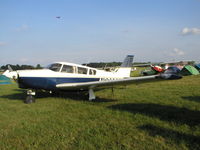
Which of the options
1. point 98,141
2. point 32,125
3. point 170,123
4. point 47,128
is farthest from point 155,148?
point 32,125

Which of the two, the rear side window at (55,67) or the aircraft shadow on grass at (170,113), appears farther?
the rear side window at (55,67)

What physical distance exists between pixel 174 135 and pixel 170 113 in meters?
1.67

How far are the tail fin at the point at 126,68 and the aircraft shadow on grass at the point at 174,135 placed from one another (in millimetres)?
7809

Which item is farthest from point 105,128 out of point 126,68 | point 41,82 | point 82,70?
point 126,68

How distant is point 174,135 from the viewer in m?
3.53

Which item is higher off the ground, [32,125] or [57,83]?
[57,83]

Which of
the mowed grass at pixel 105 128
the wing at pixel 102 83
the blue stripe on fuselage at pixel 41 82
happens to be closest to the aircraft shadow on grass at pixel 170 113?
the mowed grass at pixel 105 128

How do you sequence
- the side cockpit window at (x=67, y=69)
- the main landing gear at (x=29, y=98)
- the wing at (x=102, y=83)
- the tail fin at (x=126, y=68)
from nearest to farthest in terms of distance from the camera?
the wing at (x=102, y=83) → the main landing gear at (x=29, y=98) → the side cockpit window at (x=67, y=69) → the tail fin at (x=126, y=68)

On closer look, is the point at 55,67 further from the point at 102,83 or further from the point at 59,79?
the point at 102,83

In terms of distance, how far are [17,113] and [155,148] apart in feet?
15.4

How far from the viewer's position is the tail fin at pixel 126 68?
39.3 feet

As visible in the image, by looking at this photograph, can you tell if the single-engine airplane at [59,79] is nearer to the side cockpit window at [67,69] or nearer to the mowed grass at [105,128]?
the side cockpit window at [67,69]

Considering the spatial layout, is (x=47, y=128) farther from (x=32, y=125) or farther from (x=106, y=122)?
(x=106, y=122)

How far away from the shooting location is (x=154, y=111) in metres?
5.38
